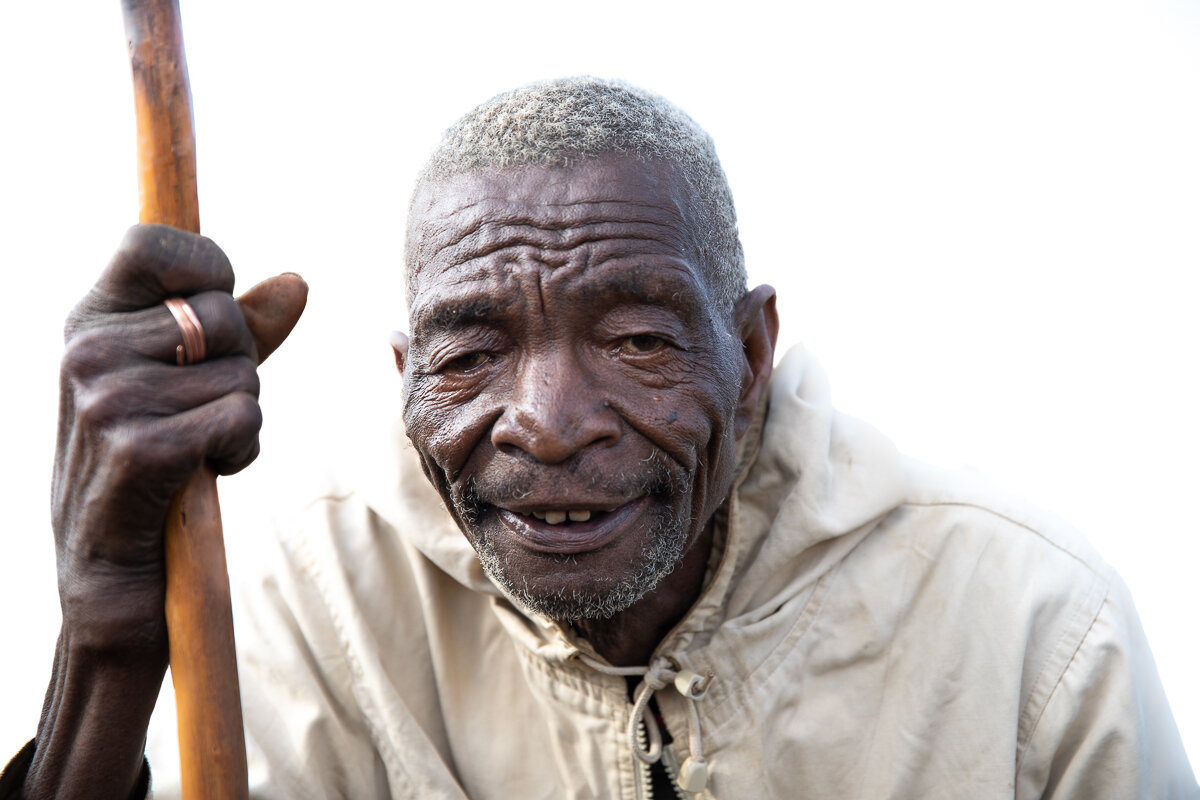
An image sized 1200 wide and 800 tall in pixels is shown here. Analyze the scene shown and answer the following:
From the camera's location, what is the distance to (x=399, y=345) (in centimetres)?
255

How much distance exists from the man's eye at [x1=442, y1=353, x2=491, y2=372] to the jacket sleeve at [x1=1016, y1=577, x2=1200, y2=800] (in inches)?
57.3

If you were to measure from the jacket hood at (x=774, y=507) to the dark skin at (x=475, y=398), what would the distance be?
23 centimetres

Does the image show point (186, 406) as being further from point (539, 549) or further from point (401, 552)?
point (401, 552)

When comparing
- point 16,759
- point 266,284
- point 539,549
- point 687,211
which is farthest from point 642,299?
point 16,759

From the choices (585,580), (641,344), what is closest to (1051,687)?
(585,580)

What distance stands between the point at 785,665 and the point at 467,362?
0.99 metres

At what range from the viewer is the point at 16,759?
2.21m

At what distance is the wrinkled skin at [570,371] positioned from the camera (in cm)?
213

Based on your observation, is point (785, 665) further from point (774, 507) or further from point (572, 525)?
point (572, 525)

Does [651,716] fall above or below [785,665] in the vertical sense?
below

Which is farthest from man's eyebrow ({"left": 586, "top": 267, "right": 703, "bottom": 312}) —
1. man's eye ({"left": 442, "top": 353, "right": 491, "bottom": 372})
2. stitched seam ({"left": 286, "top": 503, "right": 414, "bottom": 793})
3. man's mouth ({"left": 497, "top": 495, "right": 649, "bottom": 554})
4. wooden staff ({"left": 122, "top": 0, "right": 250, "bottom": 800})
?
stitched seam ({"left": 286, "top": 503, "right": 414, "bottom": 793})

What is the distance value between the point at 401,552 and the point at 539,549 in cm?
68

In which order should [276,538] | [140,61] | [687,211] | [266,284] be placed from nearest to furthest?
1. [140,61]
2. [266,284]
3. [687,211]
4. [276,538]

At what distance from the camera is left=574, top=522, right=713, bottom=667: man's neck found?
255 cm
